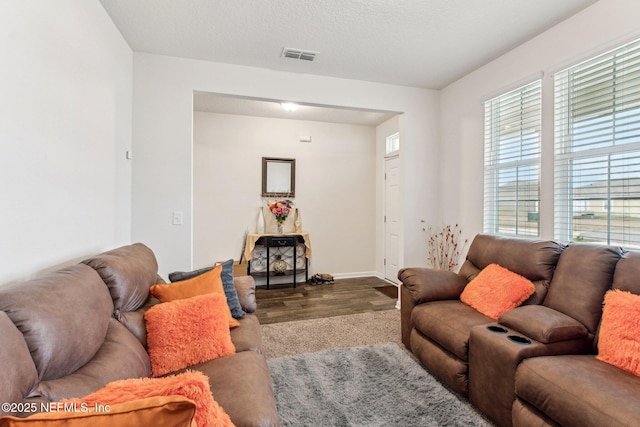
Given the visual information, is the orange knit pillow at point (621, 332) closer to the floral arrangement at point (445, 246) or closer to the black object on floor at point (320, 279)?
the floral arrangement at point (445, 246)

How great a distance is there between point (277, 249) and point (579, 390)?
4.15 metres

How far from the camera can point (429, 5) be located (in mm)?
2186

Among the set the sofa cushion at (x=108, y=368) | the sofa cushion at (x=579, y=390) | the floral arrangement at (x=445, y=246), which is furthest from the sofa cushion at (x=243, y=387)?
the floral arrangement at (x=445, y=246)

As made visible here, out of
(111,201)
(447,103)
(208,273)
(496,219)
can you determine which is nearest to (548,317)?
(496,219)

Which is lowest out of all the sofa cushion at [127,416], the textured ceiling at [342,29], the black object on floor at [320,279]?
the black object on floor at [320,279]

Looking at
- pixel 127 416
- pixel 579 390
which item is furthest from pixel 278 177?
pixel 127 416

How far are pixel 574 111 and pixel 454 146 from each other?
1.29 m

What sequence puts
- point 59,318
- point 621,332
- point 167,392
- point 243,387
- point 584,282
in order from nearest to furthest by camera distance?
point 167,392 → point 59,318 → point 243,387 → point 621,332 → point 584,282

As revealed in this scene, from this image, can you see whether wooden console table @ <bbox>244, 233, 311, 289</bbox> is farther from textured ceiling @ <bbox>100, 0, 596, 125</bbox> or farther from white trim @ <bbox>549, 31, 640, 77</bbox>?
white trim @ <bbox>549, 31, 640, 77</bbox>

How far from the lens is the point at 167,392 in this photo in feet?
2.37

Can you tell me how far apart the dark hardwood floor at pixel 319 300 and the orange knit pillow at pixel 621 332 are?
235cm

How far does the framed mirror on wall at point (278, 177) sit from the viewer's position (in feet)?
16.3

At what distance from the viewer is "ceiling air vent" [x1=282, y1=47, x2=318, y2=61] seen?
2.84m

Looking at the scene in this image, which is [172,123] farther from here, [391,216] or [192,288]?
[391,216]
